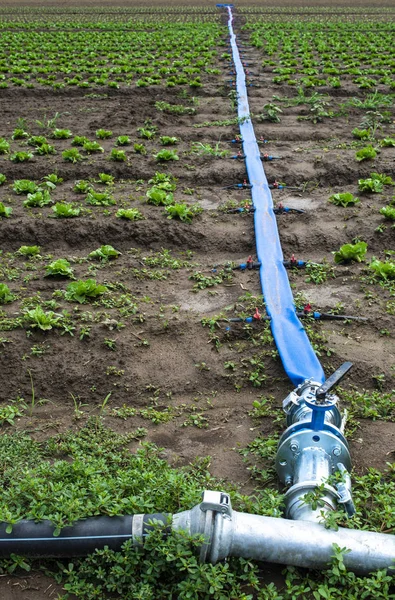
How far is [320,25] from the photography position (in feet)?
78.3

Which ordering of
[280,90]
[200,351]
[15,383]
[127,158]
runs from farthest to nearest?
1. [280,90]
2. [127,158]
3. [200,351]
4. [15,383]

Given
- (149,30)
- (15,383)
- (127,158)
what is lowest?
(15,383)

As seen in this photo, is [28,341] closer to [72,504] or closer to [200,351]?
[200,351]

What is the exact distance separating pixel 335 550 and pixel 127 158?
251 inches

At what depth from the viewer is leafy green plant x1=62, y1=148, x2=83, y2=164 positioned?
25.9 feet

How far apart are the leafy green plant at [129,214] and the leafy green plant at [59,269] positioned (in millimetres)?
1105

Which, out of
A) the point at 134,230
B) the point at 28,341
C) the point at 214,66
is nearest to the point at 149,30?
the point at 214,66

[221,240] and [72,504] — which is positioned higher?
[221,240]

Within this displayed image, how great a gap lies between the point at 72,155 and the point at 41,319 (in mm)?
4085

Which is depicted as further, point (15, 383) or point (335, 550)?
point (15, 383)

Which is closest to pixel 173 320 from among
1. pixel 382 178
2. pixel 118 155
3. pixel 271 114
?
pixel 382 178

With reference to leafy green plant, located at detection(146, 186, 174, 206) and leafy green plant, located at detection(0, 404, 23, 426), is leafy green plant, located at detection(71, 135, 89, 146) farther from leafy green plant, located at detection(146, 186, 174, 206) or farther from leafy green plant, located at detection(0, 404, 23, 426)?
leafy green plant, located at detection(0, 404, 23, 426)

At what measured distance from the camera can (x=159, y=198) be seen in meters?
6.55

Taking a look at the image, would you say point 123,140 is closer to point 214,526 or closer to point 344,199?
point 344,199
